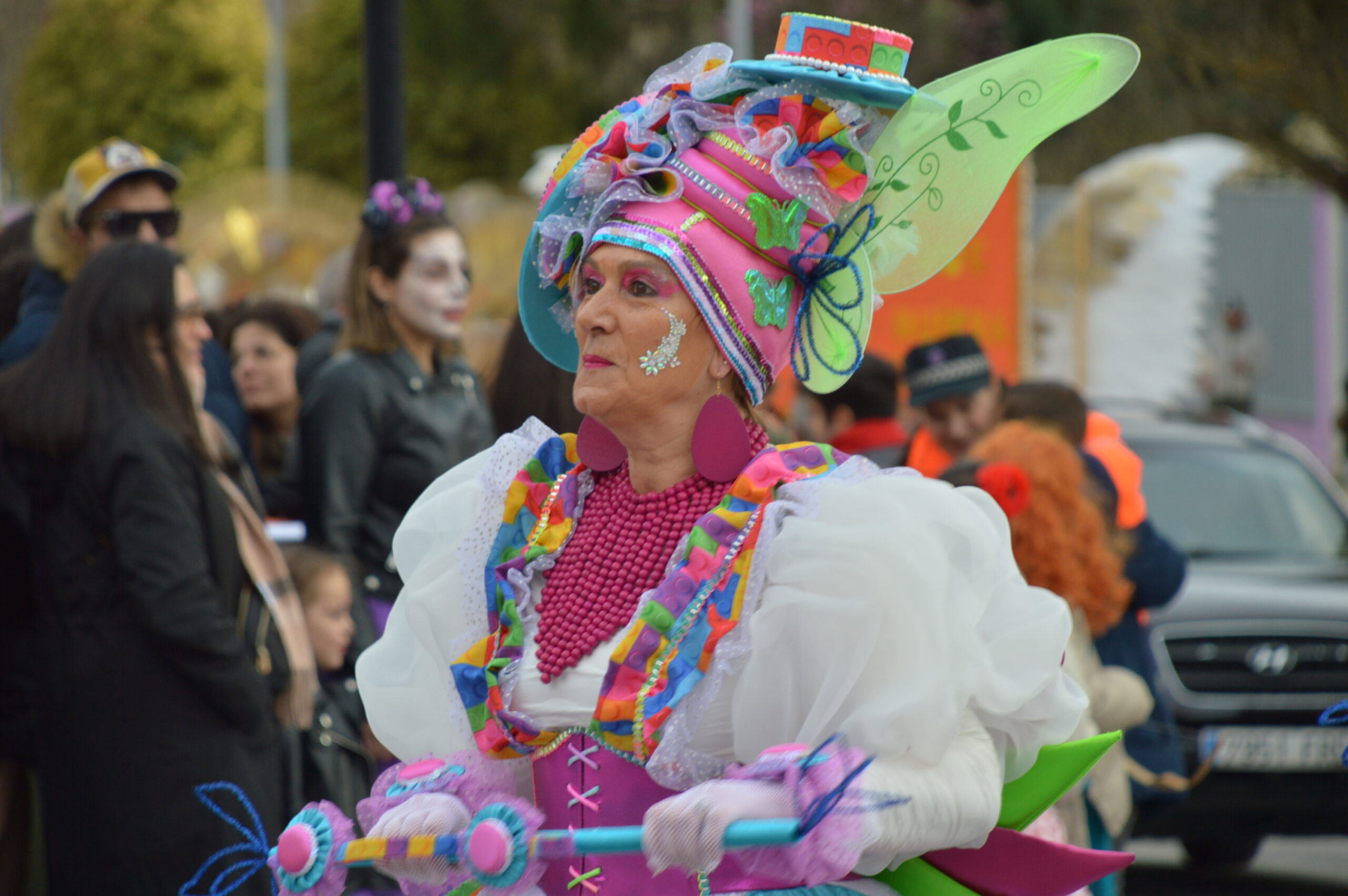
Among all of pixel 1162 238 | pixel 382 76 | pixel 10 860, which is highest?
pixel 382 76

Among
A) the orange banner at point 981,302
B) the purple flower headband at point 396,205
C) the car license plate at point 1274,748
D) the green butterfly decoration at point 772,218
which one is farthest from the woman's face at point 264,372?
the orange banner at point 981,302

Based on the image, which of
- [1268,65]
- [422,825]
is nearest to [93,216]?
[422,825]

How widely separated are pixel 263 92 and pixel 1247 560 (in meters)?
29.3

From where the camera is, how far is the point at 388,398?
495cm

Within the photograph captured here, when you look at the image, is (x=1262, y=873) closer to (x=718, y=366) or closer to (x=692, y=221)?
(x=718, y=366)

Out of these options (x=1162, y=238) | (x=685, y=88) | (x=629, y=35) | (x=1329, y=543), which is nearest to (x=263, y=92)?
(x=629, y=35)

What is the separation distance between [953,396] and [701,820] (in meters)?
3.72

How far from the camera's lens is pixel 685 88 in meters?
2.63

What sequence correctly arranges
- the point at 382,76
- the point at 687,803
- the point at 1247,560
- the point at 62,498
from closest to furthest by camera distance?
the point at 687,803 < the point at 62,498 < the point at 382,76 < the point at 1247,560

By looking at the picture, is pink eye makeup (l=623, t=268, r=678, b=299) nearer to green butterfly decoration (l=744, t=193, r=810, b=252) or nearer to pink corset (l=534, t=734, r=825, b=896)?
green butterfly decoration (l=744, t=193, r=810, b=252)

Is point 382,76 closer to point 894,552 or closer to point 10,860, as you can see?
point 10,860

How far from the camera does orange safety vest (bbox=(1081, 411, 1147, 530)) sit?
16.1ft

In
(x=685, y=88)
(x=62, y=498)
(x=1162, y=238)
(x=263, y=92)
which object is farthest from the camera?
(x=263, y=92)

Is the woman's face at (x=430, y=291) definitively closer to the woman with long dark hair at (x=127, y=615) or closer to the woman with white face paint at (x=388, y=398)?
the woman with white face paint at (x=388, y=398)
